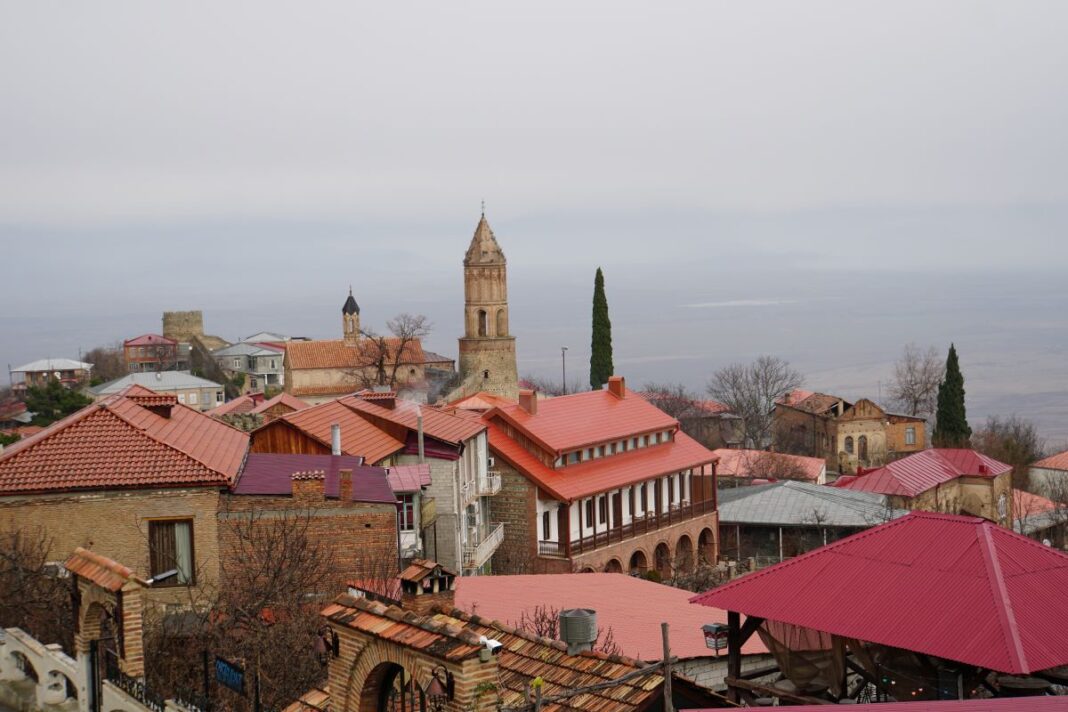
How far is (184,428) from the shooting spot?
25.8m

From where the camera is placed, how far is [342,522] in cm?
2380

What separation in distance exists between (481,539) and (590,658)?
26.2m

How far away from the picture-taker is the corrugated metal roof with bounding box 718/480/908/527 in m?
46.2

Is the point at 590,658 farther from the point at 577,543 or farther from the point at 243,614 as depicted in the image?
the point at 577,543

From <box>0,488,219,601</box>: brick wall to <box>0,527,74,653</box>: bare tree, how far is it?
1.45m

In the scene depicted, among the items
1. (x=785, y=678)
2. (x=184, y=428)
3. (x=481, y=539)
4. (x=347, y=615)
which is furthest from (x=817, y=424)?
(x=347, y=615)

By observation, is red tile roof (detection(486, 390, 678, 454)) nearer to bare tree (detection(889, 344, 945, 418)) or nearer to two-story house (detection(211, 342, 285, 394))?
bare tree (detection(889, 344, 945, 418))

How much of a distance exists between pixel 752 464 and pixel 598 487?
73.1 ft

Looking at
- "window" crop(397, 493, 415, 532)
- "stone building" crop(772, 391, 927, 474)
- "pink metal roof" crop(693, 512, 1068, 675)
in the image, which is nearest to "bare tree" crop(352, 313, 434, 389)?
"stone building" crop(772, 391, 927, 474)

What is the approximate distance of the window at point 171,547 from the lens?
22016mm

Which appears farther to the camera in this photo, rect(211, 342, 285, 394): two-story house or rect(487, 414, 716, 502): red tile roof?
rect(211, 342, 285, 394): two-story house

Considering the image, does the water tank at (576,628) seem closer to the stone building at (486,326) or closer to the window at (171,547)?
the window at (171,547)

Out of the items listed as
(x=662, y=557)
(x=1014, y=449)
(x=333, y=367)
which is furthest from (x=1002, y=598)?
(x=333, y=367)

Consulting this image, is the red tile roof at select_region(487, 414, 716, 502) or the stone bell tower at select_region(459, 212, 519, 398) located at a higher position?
the stone bell tower at select_region(459, 212, 519, 398)
